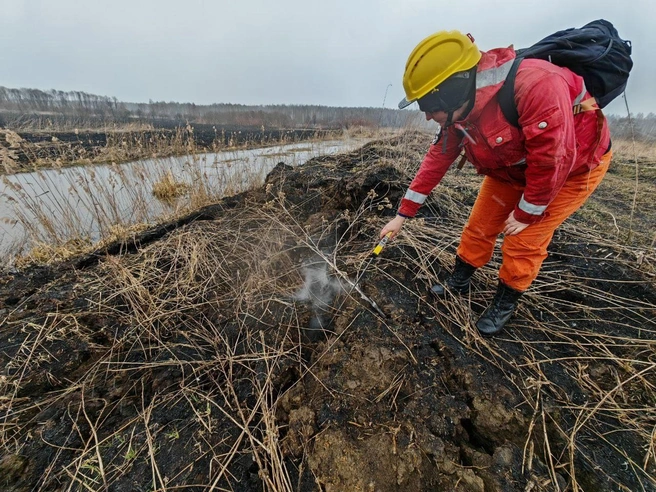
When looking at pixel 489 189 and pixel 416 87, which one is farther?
pixel 489 189

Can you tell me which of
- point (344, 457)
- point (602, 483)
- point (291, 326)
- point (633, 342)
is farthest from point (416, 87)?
point (633, 342)

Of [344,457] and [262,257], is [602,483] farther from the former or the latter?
[262,257]

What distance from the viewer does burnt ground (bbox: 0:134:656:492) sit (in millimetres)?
1229

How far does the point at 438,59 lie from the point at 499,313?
1602 millimetres

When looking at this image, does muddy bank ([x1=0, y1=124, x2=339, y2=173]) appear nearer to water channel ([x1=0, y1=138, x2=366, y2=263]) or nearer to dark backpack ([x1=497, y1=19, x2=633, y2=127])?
water channel ([x1=0, y1=138, x2=366, y2=263])

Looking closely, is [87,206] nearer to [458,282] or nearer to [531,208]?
[458,282]

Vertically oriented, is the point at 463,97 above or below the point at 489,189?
above

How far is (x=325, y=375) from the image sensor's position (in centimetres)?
160

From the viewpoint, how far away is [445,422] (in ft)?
4.45

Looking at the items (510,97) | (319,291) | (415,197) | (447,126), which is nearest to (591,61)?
(510,97)

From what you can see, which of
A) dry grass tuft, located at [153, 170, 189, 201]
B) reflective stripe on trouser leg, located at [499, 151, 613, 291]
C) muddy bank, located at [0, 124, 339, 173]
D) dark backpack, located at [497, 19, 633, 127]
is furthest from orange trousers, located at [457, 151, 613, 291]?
dry grass tuft, located at [153, 170, 189, 201]

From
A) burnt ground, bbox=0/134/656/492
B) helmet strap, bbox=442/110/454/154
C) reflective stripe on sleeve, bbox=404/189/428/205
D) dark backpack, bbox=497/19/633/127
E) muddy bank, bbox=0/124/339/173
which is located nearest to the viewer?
burnt ground, bbox=0/134/656/492

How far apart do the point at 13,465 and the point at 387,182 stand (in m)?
3.79

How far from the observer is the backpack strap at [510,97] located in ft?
4.32
